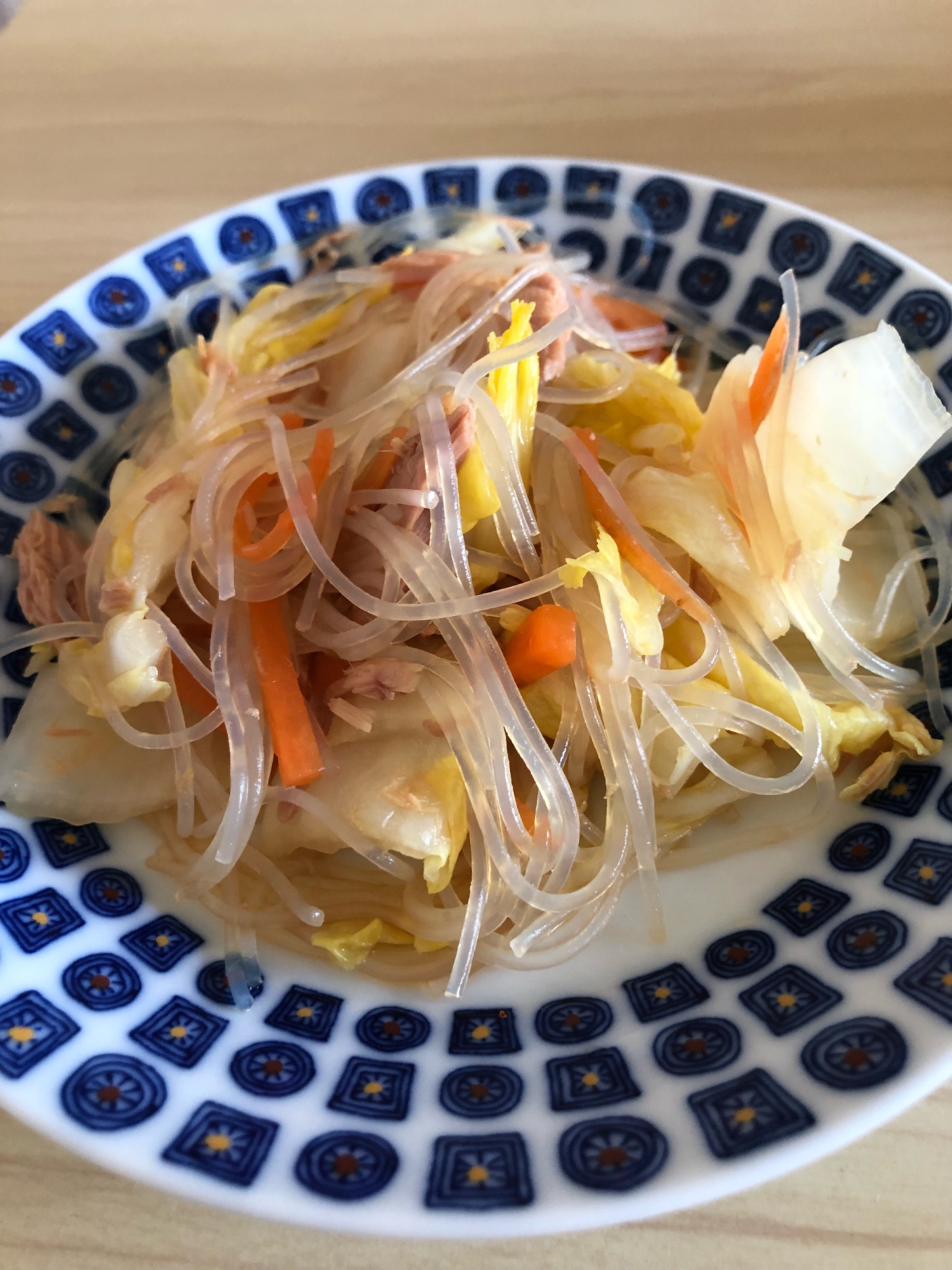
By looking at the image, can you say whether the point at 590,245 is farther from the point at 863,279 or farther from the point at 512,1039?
the point at 512,1039

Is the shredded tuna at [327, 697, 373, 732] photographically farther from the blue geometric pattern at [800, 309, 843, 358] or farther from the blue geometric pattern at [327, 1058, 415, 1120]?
the blue geometric pattern at [800, 309, 843, 358]

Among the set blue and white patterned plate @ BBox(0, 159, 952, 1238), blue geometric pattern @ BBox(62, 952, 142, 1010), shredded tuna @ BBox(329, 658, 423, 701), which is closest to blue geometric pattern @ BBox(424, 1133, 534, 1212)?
blue and white patterned plate @ BBox(0, 159, 952, 1238)

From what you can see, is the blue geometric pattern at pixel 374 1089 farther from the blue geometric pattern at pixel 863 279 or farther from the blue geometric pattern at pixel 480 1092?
the blue geometric pattern at pixel 863 279

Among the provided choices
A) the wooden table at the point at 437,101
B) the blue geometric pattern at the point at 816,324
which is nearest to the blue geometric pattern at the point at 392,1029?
the blue geometric pattern at the point at 816,324

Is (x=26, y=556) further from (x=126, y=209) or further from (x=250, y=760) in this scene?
(x=126, y=209)

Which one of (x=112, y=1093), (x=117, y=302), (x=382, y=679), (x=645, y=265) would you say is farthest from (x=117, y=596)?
(x=645, y=265)
